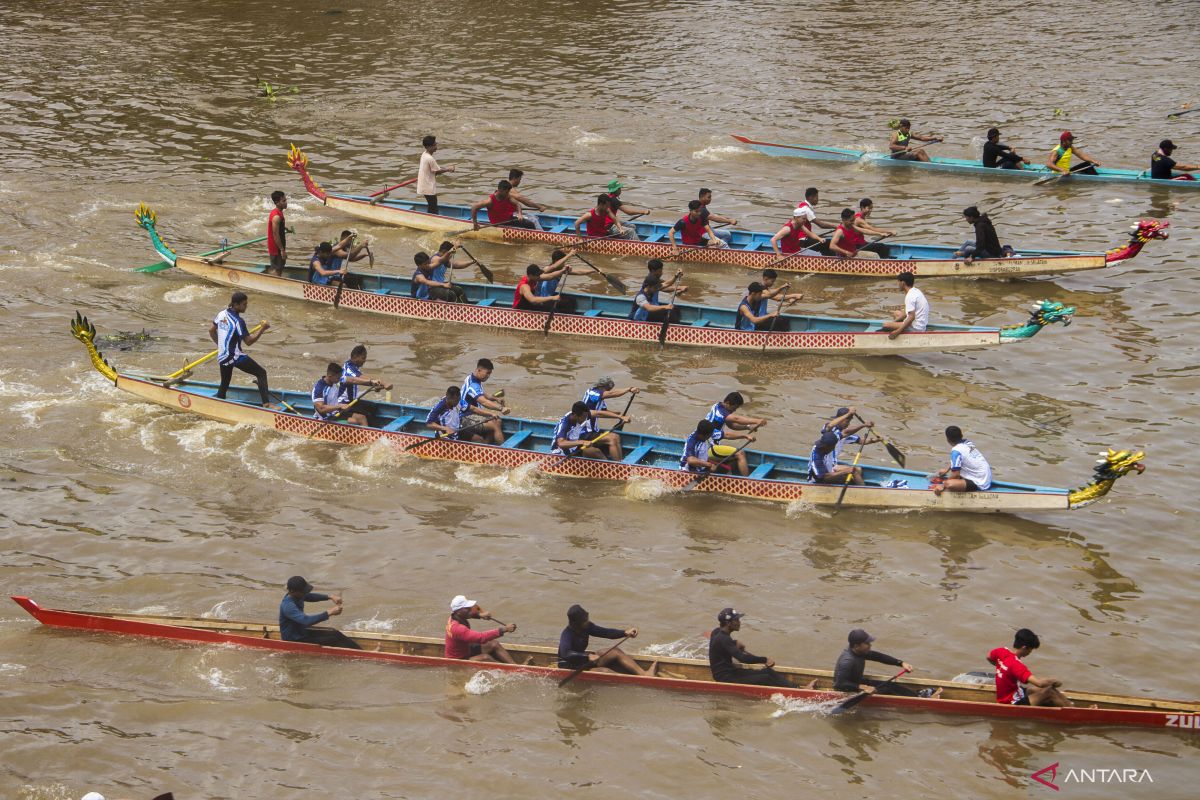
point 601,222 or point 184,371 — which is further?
point 601,222

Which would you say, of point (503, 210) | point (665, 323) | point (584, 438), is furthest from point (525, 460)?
point (503, 210)

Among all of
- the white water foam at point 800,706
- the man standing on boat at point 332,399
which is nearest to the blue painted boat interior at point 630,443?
the man standing on boat at point 332,399

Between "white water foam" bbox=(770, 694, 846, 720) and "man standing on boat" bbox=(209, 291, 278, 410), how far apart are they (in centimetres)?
973

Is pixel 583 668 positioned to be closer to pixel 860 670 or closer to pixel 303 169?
pixel 860 670

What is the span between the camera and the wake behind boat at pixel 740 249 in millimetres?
23344

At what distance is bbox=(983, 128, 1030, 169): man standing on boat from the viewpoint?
95.0 ft

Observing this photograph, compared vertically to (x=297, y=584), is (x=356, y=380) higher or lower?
higher

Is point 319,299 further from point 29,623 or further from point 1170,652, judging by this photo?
point 1170,652

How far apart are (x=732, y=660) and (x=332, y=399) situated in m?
8.17

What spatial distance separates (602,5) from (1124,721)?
38.7 m

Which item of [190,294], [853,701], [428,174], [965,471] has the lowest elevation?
[853,701]

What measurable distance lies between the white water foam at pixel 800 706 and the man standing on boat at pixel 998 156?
63.8 ft

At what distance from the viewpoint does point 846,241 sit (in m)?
24.3

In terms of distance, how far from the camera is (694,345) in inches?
867
